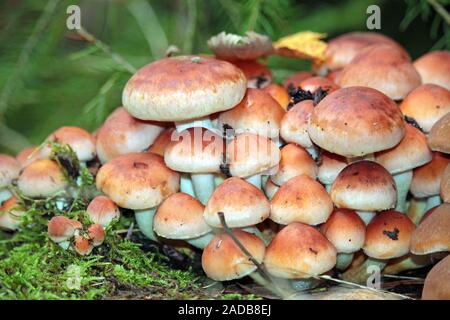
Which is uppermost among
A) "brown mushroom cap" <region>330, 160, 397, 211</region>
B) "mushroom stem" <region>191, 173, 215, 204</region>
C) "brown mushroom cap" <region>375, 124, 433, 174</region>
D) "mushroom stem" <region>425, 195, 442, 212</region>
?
"brown mushroom cap" <region>375, 124, 433, 174</region>

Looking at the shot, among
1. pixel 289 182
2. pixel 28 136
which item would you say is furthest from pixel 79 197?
pixel 28 136

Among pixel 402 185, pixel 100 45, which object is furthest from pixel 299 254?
pixel 100 45

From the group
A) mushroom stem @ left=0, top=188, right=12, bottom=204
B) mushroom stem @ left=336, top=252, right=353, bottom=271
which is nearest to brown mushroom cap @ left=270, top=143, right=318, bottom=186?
mushroom stem @ left=336, top=252, right=353, bottom=271

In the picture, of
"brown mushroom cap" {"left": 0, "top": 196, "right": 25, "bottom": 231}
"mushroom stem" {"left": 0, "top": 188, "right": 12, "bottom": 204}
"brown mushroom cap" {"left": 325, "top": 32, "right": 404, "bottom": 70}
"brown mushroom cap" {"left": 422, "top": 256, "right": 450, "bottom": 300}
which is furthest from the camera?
"brown mushroom cap" {"left": 325, "top": 32, "right": 404, "bottom": 70}

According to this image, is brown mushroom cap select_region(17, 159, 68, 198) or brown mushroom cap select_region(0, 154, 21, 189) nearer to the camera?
brown mushroom cap select_region(17, 159, 68, 198)

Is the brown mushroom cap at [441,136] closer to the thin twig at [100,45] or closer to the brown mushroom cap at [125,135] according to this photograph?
the brown mushroom cap at [125,135]

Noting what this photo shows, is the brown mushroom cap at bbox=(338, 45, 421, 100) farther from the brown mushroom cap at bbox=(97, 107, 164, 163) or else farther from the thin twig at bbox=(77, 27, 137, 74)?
the thin twig at bbox=(77, 27, 137, 74)

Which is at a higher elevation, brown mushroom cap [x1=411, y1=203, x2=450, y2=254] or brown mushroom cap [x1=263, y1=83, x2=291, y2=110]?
brown mushroom cap [x1=263, y1=83, x2=291, y2=110]
